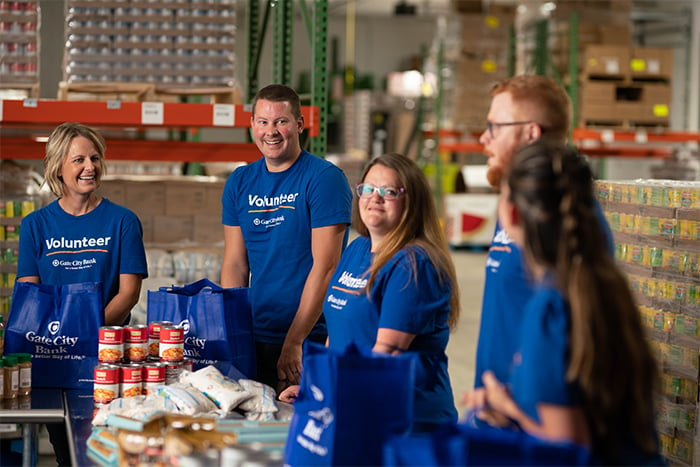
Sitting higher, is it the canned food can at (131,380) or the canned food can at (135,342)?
the canned food can at (135,342)

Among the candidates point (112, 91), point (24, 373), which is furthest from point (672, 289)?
point (112, 91)

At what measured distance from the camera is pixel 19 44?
5.91 m

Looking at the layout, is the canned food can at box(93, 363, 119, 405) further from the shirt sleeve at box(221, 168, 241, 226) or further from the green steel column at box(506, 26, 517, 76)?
the green steel column at box(506, 26, 517, 76)

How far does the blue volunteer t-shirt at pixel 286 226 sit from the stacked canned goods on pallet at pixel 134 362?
1.83 ft

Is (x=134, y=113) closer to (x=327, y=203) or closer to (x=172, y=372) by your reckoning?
(x=327, y=203)

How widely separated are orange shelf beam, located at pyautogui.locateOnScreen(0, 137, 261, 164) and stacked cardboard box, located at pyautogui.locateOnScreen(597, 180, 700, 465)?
9.93 feet

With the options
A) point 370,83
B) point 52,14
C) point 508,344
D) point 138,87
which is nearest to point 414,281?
point 508,344

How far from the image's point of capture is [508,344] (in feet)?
8.09

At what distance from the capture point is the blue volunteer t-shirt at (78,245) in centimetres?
396

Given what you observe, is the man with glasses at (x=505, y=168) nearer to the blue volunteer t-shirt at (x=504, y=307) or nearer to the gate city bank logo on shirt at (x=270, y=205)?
the blue volunteer t-shirt at (x=504, y=307)

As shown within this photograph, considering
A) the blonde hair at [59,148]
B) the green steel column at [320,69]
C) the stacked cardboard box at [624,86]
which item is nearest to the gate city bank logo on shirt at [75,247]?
the blonde hair at [59,148]

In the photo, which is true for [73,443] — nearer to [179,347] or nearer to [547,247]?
[179,347]

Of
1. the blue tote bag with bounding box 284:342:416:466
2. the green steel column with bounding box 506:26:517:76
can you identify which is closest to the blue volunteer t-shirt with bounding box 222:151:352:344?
the blue tote bag with bounding box 284:342:416:466

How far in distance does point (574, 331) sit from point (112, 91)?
15.8 feet
